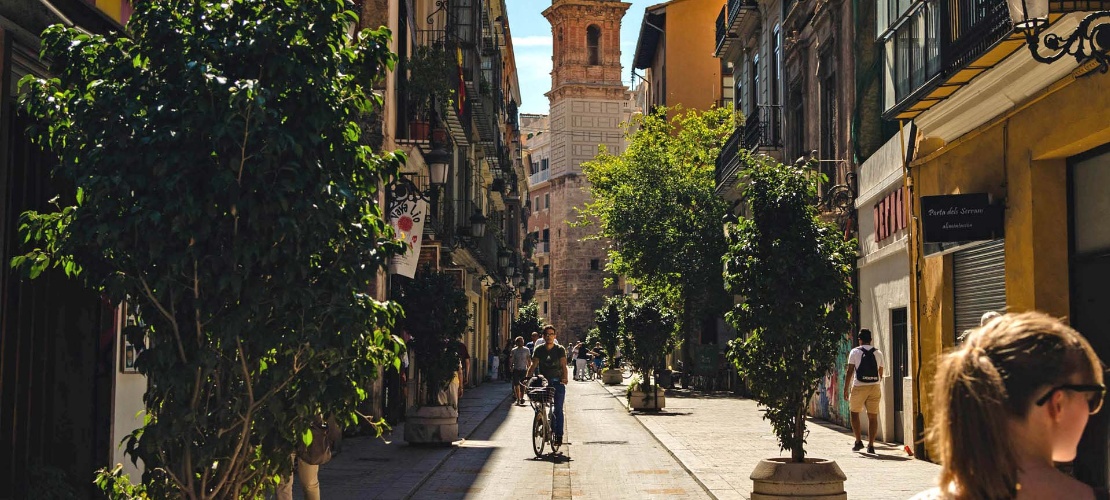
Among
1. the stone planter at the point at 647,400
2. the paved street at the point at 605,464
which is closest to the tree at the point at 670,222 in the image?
the stone planter at the point at 647,400

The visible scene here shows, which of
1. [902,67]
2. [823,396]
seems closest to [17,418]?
[902,67]

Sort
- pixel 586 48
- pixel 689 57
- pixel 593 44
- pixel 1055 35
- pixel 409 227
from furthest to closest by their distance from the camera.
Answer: pixel 593 44 < pixel 586 48 < pixel 689 57 < pixel 409 227 < pixel 1055 35

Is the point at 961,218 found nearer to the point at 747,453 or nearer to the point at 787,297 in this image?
the point at 787,297

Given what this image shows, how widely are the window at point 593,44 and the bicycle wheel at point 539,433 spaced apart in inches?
2840

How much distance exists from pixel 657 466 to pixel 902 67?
215 inches

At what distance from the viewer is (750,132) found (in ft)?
96.0

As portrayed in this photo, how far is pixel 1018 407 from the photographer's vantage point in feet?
7.52

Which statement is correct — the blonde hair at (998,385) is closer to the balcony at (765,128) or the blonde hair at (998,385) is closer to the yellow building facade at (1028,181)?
the yellow building facade at (1028,181)

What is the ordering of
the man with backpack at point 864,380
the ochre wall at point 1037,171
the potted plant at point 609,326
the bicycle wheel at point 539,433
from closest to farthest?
the ochre wall at point 1037,171 → the bicycle wheel at point 539,433 → the man with backpack at point 864,380 → the potted plant at point 609,326

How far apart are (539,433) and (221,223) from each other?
1015cm

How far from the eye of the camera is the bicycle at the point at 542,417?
15.6 m

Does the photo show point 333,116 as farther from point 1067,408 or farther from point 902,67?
point 902,67

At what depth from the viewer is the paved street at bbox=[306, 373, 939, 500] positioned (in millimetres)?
12227

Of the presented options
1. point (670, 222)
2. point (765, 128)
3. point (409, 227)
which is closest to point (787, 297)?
point (409, 227)
